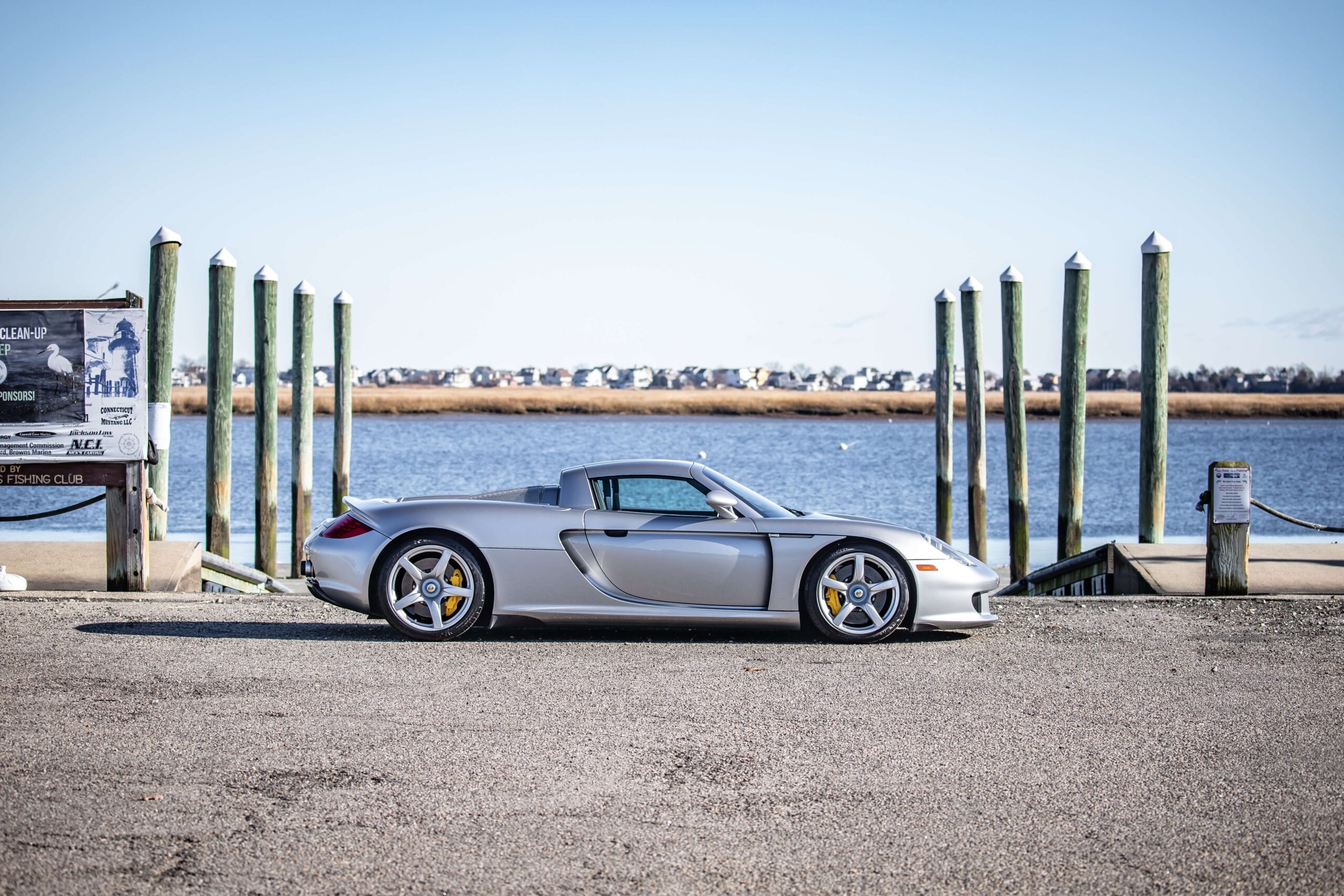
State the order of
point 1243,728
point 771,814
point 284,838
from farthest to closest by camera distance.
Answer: point 1243,728, point 771,814, point 284,838

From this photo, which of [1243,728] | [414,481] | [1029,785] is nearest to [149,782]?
[1029,785]

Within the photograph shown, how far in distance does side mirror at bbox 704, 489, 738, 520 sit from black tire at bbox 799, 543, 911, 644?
561mm

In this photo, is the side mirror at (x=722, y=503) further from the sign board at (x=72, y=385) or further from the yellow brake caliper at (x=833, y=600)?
the sign board at (x=72, y=385)

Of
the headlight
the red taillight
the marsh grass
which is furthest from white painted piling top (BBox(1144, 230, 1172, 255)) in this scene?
the marsh grass

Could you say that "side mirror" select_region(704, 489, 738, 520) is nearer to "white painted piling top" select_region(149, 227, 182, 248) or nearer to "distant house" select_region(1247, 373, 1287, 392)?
"white painted piling top" select_region(149, 227, 182, 248)

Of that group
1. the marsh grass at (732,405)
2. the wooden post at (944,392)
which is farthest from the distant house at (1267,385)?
the wooden post at (944,392)

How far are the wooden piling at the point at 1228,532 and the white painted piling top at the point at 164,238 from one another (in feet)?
27.6

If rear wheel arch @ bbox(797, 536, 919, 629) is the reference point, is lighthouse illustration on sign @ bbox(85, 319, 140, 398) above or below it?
above

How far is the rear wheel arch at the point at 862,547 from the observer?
7.39 meters

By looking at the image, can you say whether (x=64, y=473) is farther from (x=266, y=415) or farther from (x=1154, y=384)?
(x=1154, y=384)

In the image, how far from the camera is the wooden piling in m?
9.30

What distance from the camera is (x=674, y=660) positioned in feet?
22.5

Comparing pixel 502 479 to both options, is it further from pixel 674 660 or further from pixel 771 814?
pixel 771 814

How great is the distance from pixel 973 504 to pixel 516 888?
13030 millimetres
